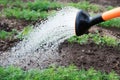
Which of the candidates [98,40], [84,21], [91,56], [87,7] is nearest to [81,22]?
[84,21]

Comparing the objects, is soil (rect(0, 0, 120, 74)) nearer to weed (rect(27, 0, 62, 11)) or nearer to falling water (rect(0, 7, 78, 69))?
falling water (rect(0, 7, 78, 69))

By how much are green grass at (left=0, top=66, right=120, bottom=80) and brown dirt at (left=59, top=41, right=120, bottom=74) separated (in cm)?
23

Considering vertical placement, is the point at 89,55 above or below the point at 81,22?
below

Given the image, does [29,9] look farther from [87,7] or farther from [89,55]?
[89,55]

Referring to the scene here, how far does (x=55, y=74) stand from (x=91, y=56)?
0.86m

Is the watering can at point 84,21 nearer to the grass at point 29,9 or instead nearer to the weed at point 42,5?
the grass at point 29,9

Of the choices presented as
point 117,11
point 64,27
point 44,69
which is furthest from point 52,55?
point 117,11

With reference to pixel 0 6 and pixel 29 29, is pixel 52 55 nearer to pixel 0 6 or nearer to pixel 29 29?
pixel 29 29

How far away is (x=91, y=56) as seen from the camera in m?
4.70

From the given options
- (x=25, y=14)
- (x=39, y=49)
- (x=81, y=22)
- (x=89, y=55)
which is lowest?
(x=89, y=55)

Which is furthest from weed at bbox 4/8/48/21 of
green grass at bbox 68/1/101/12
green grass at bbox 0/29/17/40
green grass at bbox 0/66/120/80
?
green grass at bbox 0/66/120/80

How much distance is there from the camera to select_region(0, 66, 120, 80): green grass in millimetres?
3986

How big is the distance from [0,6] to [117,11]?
432 cm

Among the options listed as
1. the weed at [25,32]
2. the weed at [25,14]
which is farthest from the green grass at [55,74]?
the weed at [25,14]
